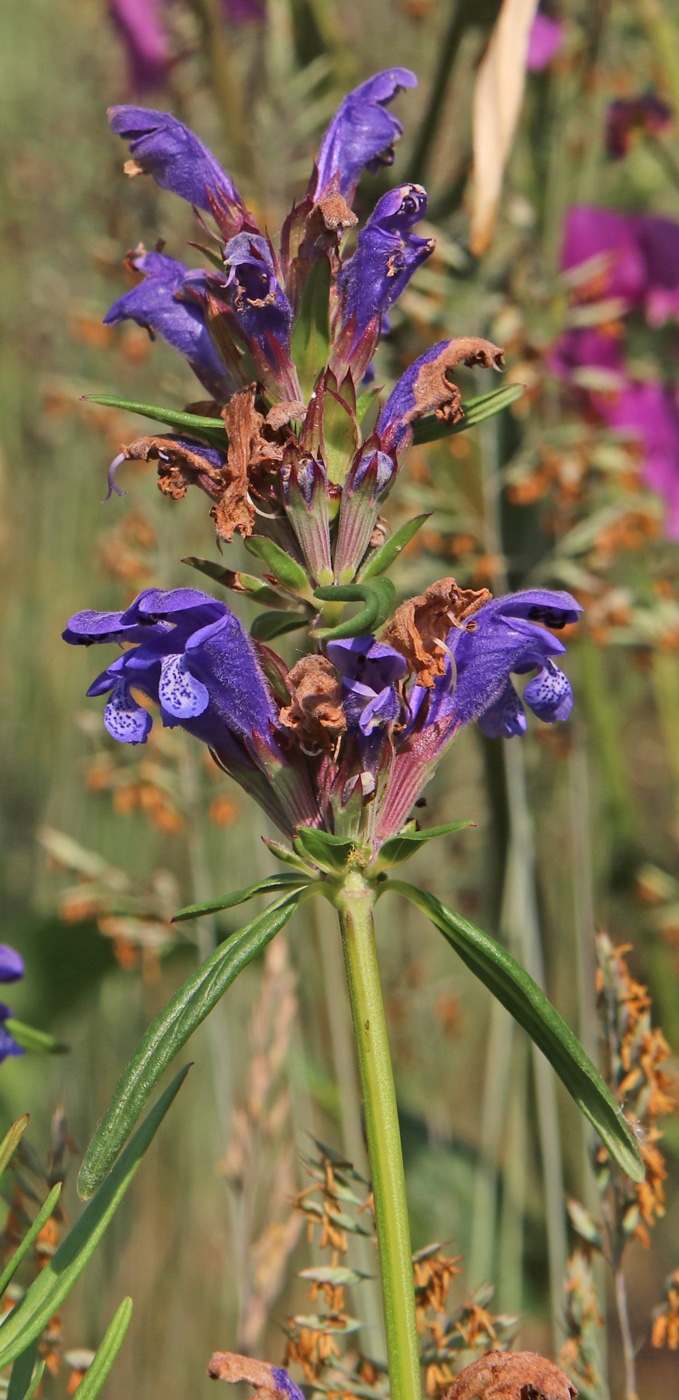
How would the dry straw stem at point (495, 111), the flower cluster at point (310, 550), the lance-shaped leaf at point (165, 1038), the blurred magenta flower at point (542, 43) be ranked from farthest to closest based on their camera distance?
the blurred magenta flower at point (542, 43) → the dry straw stem at point (495, 111) → the flower cluster at point (310, 550) → the lance-shaped leaf at point (165, 1038)

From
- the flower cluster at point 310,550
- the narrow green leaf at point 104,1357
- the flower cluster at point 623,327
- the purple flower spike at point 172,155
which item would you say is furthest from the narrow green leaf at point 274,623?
the flower cluster at point 623,327

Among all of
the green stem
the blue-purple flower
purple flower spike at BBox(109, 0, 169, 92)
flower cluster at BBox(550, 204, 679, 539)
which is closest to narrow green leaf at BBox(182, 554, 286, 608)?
the green stem

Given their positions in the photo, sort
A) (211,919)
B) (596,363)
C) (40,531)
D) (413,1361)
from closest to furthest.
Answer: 1. (413,1361)
2. (211,919)
3. (596,363)
4. (40,531)

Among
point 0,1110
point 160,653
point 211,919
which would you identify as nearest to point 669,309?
point 211,919

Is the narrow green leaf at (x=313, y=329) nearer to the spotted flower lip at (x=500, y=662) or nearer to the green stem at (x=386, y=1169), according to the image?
the spotted flower lip at (x=500, y=662)

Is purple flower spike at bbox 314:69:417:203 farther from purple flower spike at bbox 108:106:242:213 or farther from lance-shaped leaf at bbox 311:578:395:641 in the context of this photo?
lance-shaped leaf at bbox 311:578:395:641

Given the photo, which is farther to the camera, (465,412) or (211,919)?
(211,919)

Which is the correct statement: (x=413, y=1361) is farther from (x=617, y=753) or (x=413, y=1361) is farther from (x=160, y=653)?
(x=617, y=753)
